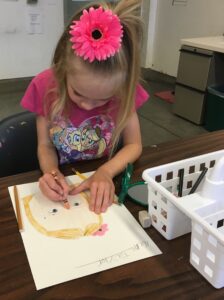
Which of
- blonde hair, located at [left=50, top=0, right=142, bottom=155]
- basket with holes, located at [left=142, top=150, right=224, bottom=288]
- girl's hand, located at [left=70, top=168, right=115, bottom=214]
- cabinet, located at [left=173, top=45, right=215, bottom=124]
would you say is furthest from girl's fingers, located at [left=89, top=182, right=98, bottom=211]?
cabinet, located at [left=173, top=45, right=215, bottom=124]

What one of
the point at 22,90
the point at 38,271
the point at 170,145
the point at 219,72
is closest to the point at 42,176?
the point at 38,271

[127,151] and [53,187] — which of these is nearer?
[53,187]

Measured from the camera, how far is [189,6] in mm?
3244

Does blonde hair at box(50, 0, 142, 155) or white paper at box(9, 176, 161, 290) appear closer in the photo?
white paper at box(9, 176, 161, 290)

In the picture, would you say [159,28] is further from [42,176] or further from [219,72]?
[42,176]

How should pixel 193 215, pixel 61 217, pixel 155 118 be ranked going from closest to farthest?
pixel 193 215, pixel 61 217, pixel 155 118

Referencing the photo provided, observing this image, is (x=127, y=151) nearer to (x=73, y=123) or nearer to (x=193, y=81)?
(x=73, y=123)

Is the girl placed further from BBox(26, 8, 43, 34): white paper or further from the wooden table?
BBox(26, 8, 43, 34): white paper

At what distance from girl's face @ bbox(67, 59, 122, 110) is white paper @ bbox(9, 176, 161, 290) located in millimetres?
296

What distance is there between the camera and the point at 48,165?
86 cm

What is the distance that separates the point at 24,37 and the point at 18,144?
8.65ft

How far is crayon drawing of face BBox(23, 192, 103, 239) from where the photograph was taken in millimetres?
627

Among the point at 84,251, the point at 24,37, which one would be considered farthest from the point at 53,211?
the point at 24,37

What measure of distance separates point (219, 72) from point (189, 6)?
38.6 inches
